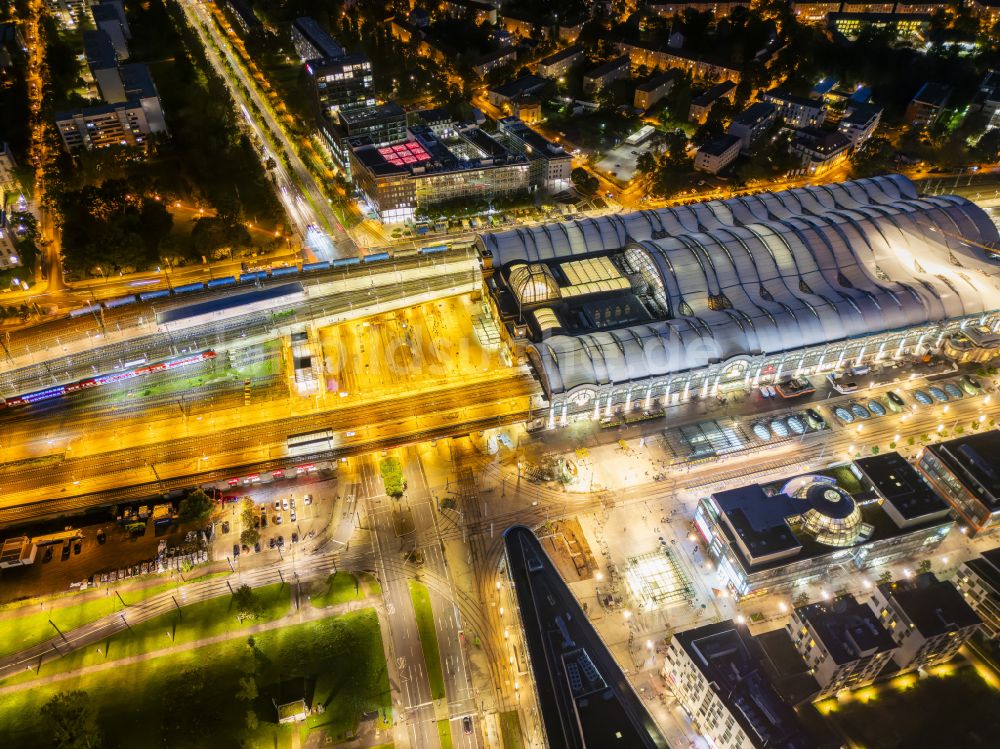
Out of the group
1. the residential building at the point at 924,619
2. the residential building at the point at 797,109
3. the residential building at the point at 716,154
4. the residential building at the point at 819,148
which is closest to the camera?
the residential building at the point at 924,619

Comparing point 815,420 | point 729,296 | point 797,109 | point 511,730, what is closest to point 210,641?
point 511,730

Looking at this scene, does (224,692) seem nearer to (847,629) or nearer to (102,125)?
(847,629)

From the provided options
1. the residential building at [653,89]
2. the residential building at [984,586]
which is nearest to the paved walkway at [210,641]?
the residential building at [984,586]

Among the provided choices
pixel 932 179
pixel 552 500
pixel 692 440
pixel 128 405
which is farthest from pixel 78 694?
pixel 932 179

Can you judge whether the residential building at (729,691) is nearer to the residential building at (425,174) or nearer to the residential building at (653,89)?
the residential building at (425,174)

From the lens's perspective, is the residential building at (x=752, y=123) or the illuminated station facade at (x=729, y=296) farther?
the residential building at (x=752, y=123)

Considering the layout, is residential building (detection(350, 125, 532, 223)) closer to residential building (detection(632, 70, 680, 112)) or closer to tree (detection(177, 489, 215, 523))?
residential building (detection(632, 70, 680, 112))

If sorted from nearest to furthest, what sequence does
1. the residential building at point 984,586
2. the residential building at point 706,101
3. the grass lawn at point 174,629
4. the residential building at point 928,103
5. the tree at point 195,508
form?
the grass lawn at point 174,629
the residential building at point 984,586
the tree at point 195,508
the residential building at point 928,103
the residential building at point 706,101
